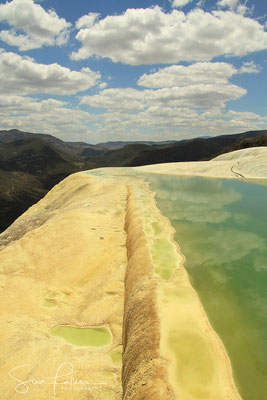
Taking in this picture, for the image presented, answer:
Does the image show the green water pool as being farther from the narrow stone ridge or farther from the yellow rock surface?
the narrow stone ridge

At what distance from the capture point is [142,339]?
19.2ft

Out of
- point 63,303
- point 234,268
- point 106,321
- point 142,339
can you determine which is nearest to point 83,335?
point 106,321

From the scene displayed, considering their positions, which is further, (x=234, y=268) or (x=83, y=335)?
(x=234, y=268)

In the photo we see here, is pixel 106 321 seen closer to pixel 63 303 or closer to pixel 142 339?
pixel 63 303

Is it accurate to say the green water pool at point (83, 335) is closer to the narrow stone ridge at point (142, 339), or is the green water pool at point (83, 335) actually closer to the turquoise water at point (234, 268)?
the narrow stone ridge at point (142, 339)

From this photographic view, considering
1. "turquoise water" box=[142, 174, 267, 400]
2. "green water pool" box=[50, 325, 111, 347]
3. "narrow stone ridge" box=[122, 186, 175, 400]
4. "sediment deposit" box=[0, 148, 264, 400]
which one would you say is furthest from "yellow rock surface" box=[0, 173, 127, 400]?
"turquoise water" box=[142, 174, 267, 400]

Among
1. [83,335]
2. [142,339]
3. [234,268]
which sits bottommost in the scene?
[83,335]

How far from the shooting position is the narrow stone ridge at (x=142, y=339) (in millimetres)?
4664

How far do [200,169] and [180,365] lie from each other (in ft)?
109

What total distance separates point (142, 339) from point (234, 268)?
405cm

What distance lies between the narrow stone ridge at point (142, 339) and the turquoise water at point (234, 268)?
4.37 feet

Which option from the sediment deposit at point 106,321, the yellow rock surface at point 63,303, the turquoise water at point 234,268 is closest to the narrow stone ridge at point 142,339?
the sediment deposit at point 106,321

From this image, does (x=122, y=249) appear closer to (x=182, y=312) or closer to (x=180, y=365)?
(x=182, y=312)

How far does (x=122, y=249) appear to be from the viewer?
11742mm
